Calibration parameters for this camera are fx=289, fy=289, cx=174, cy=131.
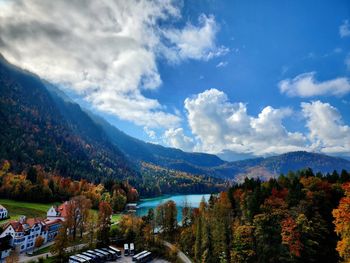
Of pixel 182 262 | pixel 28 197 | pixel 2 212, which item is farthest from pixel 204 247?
pixel 28 197

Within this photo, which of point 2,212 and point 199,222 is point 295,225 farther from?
point 2,212

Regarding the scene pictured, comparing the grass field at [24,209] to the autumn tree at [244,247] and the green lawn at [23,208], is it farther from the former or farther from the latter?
the autumn tree at [244,247]

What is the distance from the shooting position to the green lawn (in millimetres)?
86750

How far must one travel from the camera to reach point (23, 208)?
93.1 m

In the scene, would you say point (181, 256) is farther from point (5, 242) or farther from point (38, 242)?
point (5, 242)

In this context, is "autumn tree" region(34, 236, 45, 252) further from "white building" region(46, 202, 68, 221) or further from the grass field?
the grass field

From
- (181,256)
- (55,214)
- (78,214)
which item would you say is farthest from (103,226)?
(181,256)

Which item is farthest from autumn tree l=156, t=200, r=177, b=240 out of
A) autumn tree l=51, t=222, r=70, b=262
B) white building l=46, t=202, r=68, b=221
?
autumn tree l=51, t=222, r=70, b=262

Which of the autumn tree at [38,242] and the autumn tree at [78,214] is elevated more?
the autumn tree at [78,214]

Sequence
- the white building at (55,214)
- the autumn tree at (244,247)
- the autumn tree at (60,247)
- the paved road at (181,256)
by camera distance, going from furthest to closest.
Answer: the white building at (55,214)
the paved road at (181,256)
the autumn tree at (60,247)
the autumn tree at (244,247)

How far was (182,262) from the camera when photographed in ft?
200

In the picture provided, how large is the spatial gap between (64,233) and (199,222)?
1119 inches

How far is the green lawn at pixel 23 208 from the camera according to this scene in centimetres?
8675

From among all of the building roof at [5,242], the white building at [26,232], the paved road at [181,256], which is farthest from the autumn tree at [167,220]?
the building roof at [5,242]
